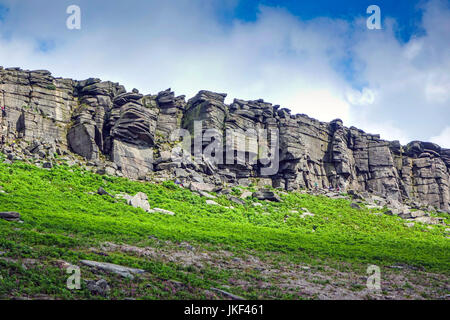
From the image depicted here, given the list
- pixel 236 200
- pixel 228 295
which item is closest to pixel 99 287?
pixel 228 295

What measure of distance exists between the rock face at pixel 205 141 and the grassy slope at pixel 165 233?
366 inches

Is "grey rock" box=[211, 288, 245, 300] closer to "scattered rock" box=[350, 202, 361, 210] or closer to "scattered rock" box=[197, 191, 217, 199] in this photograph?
"scattered rock" box=[197, 191, 217, 199]

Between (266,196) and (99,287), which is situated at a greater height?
(266,196)

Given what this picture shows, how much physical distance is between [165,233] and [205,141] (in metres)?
38.1

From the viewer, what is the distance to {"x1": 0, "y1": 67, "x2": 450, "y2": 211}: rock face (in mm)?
55156

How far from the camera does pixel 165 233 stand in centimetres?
2719

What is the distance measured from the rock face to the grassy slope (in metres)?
9.29

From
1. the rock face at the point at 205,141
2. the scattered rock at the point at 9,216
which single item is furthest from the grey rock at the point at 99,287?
the rock face at the point at 205,141

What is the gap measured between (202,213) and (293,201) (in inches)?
801

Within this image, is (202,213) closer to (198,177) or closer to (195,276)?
(198,177)

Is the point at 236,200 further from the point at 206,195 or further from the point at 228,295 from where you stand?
the point at 228,295

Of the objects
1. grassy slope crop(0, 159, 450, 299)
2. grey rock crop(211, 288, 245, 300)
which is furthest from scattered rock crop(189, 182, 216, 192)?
grey rock crop(211, 288, 245, 300)

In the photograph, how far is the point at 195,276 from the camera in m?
17.7

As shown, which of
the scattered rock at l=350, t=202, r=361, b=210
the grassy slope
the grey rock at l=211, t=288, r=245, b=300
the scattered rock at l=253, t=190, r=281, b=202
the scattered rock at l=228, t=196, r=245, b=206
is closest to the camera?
the grey rock at l=211, t=288, r=245, b=300
